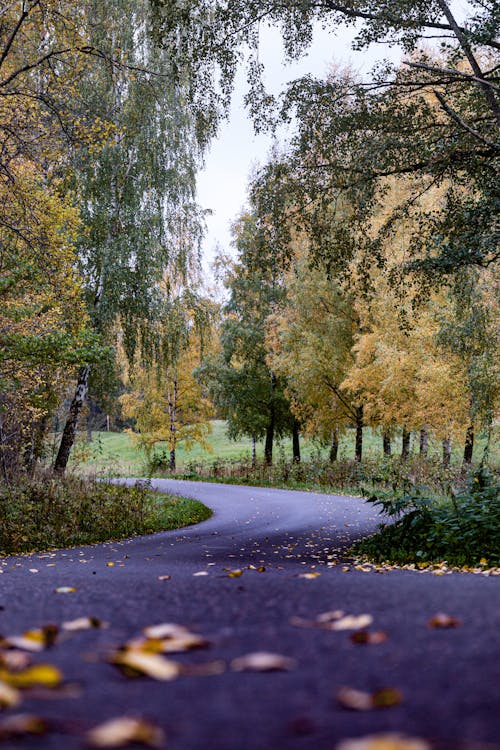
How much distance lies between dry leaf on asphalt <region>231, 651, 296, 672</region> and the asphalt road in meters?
0.03

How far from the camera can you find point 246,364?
26.8 m

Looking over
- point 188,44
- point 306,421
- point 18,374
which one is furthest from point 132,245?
point 306,421

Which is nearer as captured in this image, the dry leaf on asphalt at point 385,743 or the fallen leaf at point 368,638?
the dry leaf on asphalt at point 385,743

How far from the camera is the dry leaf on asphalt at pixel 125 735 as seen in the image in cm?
102

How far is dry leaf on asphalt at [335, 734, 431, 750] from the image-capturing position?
3.23 feet

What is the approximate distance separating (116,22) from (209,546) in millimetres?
13834

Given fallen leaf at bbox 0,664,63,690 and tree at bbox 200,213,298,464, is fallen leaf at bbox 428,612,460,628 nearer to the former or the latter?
fallen leaf at bbox 0,664,63,690

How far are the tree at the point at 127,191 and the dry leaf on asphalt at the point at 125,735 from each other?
1405 centimetres

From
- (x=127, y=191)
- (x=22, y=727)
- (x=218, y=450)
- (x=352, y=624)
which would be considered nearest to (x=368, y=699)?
(x=22, y=727)

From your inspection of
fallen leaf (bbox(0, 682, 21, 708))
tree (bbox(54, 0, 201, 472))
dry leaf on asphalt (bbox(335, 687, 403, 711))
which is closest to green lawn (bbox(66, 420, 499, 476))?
tree (bbox(54, 0, 201, 472))

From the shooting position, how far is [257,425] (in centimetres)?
2719

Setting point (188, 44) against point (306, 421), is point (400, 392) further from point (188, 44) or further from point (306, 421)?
point (188, 44)

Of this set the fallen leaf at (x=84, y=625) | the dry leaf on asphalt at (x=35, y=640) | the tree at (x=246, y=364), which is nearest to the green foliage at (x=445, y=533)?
the fallen leaf at (x=84, y=625)

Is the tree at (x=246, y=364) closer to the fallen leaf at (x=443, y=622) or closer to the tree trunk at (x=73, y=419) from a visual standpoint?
the tree trunk at (x=73, y=419)
